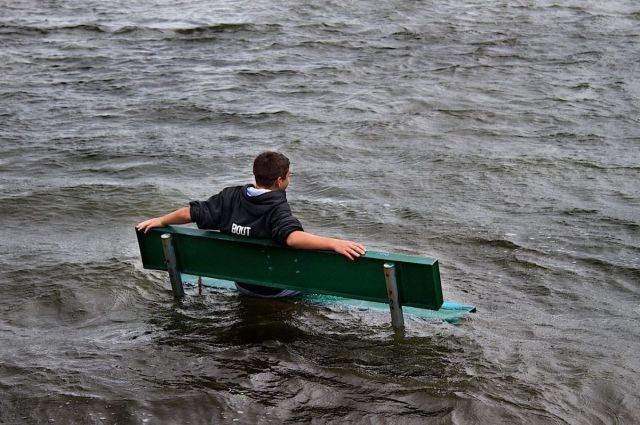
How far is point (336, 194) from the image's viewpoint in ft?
33.1

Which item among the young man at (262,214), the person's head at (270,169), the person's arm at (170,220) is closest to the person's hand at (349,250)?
the young man at (262,214)

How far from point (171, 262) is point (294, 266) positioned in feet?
3.00

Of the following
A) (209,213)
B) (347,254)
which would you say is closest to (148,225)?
(209,213)

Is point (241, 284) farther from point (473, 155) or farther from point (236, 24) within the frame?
point (236, 24)

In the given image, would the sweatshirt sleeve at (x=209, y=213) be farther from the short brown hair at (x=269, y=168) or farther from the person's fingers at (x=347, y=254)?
the person's fingers at (x=347, y=254)

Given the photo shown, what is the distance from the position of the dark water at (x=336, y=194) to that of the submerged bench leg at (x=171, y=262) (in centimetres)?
22

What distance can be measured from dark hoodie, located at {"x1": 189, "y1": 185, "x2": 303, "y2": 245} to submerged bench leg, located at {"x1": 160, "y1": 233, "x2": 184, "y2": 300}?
0.22 m

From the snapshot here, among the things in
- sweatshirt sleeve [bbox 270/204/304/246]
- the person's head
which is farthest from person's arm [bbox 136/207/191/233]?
sweatshirt sleeve [bbox 270/204/304/246]

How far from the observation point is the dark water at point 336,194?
566 centimetres

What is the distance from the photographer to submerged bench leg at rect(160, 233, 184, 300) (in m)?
6.28

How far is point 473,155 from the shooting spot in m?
11.3

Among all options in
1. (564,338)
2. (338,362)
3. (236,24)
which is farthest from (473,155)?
(236,24)

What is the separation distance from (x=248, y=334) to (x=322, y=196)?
12.5ft

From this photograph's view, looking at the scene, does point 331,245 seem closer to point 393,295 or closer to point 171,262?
point 393,295
